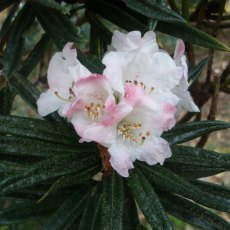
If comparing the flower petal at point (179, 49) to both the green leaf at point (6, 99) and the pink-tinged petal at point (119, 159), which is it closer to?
the pink-tinged petal at point (119, 159)

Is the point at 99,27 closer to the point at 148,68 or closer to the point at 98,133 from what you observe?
the point at 148,68

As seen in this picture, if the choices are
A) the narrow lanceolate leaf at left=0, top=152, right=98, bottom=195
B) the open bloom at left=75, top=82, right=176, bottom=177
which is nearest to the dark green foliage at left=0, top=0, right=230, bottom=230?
the narrow lanceolate leaf at left=0, top=152, right=98, bottom=195

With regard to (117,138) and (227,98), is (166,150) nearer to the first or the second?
(117,138)

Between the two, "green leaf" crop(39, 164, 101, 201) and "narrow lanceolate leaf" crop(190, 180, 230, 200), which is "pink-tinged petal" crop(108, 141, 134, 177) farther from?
"narrow lanceolate leaf" crop(190, 180, 230, 200)

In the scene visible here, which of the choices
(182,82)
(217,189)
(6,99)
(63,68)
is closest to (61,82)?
(63,68)

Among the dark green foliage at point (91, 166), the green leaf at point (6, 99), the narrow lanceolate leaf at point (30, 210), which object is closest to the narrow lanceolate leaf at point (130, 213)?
the dark green foliage at point (91, 166)
